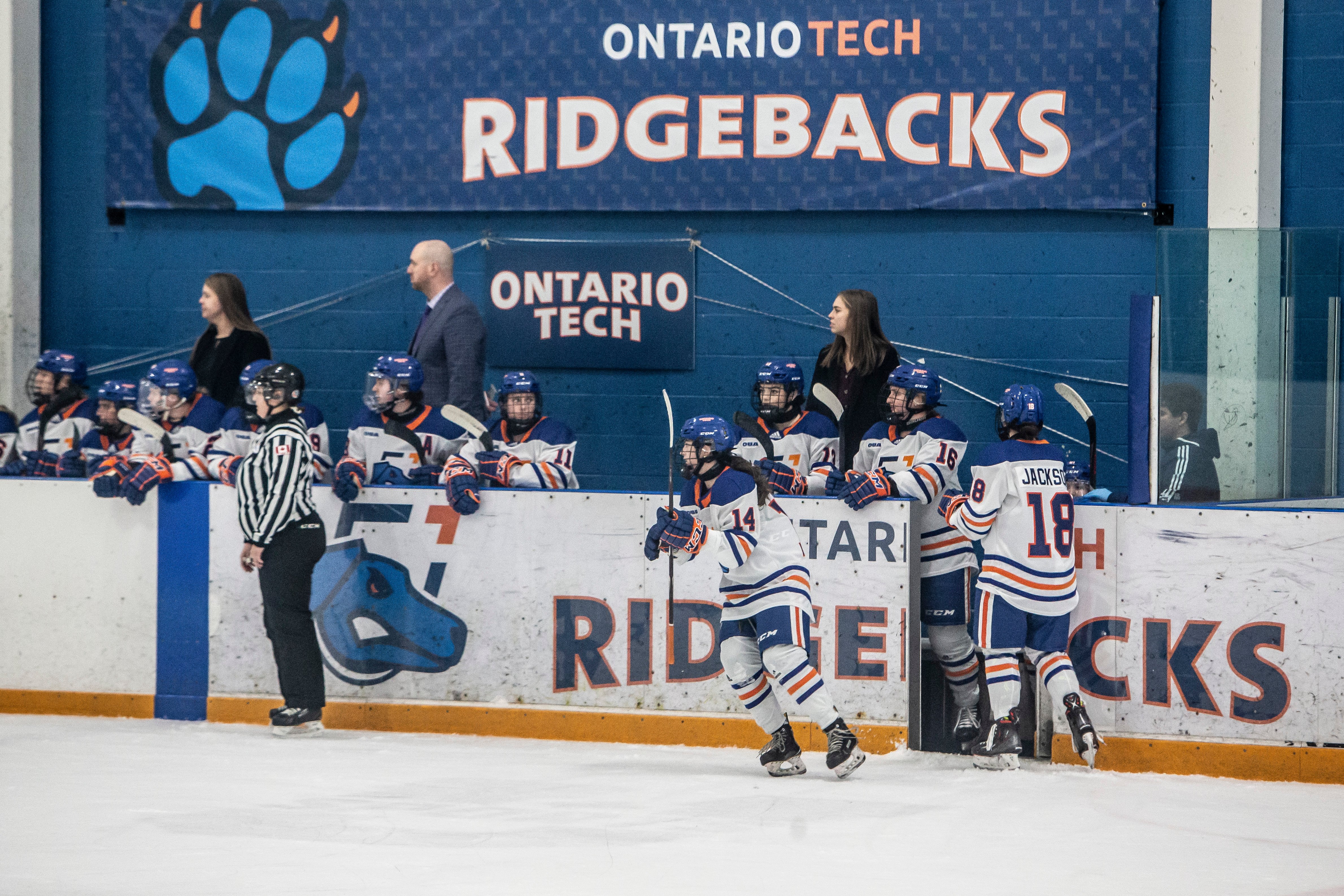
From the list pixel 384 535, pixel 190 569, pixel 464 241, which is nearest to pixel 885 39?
pixel 464 241

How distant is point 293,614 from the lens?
6.15 m

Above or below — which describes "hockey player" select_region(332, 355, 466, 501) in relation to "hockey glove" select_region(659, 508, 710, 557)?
above

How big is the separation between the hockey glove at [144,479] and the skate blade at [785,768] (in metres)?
2.90

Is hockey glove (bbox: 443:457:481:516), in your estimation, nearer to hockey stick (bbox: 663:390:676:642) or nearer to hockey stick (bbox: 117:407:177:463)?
hockey stick (bbox: 663:390:676:642)

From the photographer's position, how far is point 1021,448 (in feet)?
18.9

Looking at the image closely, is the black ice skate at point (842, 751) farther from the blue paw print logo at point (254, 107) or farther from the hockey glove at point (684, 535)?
the blue paw print logo at point (254, 107)

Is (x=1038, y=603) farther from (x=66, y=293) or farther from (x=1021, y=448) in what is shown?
(x=66, y=293)

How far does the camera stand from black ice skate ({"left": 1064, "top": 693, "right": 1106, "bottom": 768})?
18.1ft

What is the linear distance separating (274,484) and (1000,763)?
306 centimetres

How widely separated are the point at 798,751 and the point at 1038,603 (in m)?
1.07

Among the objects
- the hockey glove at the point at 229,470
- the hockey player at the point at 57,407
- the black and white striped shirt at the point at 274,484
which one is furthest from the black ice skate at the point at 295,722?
the hockey player at the point at 57,407

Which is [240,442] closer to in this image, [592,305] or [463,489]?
[463,489]

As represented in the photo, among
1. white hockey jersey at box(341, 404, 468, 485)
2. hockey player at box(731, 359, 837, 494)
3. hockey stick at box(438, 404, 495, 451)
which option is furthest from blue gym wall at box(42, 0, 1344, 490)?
hockey stick at box(438, 404, 495, 451)

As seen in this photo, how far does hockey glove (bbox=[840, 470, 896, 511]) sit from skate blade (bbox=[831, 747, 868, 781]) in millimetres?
978
